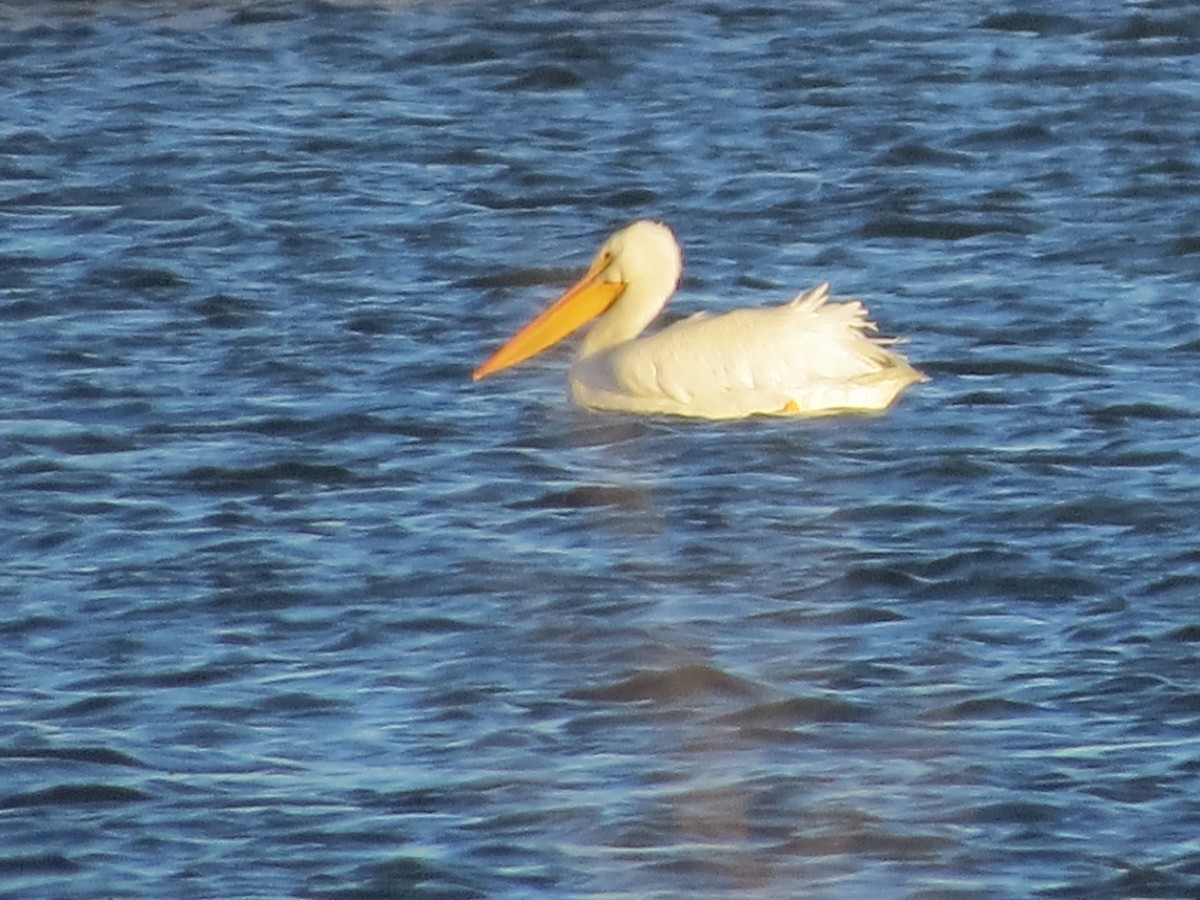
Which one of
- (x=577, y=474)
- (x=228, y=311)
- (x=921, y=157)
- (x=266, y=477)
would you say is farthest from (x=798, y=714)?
(x=921, y=157)

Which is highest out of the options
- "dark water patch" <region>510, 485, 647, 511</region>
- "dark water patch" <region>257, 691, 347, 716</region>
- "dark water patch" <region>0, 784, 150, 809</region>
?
"dark water patch" <region>0, 784, 150, 809</region>

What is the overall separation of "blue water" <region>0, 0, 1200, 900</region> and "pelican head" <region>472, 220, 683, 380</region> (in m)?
0.19

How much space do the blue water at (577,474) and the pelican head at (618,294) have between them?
19 cm

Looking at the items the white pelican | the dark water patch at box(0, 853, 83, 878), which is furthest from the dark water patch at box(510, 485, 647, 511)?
the dark water patch at box(0, 853, 83, 878)

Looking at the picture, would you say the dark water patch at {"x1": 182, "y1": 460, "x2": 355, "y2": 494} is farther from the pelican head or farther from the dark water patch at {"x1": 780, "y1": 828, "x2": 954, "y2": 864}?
the dark water patch at {"x1": 780, "y1": 828, "x2": 954, "y2": 864}

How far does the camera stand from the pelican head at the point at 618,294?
10.9 metres

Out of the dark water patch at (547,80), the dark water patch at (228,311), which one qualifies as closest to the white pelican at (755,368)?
the dark water patch at (228,311)

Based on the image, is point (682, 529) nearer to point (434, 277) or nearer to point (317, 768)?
point (317, 768)

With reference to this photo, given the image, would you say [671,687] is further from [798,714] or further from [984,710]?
[984,710]

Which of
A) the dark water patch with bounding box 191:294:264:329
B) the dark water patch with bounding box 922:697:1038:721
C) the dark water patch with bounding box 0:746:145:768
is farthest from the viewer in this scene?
the dark water patch with bounding box 191:294:264:329

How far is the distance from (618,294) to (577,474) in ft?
5.14

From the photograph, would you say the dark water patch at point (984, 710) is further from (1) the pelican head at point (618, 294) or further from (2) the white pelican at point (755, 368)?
(1) the pelican head at point (618, 294)

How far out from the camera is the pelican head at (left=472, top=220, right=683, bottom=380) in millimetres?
10898

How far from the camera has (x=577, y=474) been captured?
9.59m
